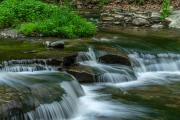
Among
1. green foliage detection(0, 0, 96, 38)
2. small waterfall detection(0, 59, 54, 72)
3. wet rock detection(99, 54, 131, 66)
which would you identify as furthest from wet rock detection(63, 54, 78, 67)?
green foliage detection(0, 0, 96, 38)

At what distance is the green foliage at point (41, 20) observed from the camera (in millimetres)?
17234

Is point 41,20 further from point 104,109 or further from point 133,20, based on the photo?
point 104,109

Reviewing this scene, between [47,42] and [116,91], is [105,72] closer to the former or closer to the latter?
[116,91]

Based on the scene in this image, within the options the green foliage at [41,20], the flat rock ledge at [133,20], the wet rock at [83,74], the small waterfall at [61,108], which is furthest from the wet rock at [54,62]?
the flat rock ledge at [133,20]

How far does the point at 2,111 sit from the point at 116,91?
4468 millimetres

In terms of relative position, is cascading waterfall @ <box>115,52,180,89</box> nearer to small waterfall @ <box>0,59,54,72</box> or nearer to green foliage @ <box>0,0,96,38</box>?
green foliage @ <box>0,0,96,38</box>

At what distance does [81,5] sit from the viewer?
2911 centimetres

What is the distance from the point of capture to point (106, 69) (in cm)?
1425

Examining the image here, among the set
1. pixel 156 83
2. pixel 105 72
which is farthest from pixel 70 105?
pixel 156 83

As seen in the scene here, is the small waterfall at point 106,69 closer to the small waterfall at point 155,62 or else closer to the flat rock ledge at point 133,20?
the small waterfall at point 155,62

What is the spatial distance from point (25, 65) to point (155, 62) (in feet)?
16.9

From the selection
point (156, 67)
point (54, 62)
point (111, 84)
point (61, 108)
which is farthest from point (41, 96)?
point (156, 67)

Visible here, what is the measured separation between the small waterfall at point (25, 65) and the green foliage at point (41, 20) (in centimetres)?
426

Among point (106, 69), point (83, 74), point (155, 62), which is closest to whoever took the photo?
point (83, 74)
